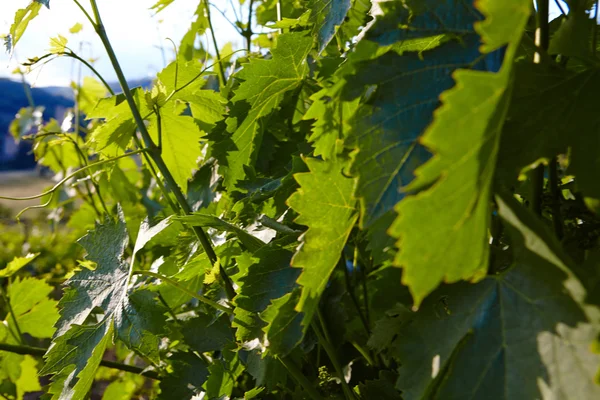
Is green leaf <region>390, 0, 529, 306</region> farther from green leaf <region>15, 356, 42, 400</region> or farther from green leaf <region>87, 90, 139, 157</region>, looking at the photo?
green leaf <region>15, 356, 42, 400</region>

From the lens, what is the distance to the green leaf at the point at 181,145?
3.78ft

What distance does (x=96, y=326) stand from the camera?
885 millimetres

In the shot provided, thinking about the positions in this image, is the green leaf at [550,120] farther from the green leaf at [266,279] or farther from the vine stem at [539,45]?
the green leaf at [266,279]

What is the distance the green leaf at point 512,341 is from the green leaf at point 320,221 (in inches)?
4.2

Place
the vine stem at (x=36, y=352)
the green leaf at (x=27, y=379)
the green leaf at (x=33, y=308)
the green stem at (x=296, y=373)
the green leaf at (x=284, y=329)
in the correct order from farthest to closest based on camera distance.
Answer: the green leaf at (x=27, y=379) → the green leaf at (x=33, y=308) → the vine stem at (x=36, y=352) → the green stem at (x=296, y=373) → the green leaf at (x=284, y=329)

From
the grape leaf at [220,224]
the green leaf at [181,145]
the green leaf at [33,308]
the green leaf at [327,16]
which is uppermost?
the green leaf at [327,16]

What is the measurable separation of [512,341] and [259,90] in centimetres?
57

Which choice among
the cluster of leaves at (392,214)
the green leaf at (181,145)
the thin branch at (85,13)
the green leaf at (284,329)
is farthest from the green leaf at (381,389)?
the thin branch at (85,13)

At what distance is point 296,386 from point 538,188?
0.55 meters

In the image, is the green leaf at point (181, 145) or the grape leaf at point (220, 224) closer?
the grape leaf at point (220, 224)

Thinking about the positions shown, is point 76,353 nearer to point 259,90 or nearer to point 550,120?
point 259,90

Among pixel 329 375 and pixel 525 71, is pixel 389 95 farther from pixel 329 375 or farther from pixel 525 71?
pixel 329 375

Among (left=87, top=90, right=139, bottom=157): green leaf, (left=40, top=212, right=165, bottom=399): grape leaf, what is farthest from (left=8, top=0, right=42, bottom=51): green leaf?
(left=40, top=212, right=165, bottom=399): grape leaf

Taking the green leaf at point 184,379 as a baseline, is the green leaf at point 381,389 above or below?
above
